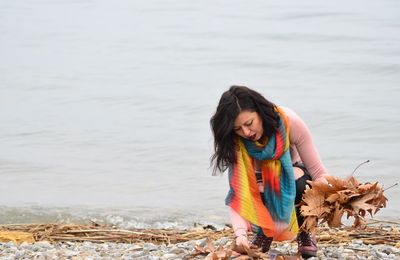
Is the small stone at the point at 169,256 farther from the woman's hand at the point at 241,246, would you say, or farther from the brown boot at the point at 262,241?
the woman's hand at the point at 241,246

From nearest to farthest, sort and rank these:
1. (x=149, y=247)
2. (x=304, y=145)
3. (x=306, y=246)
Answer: (x=304, y=145), (x=306, y=246), (x=149, y=247)

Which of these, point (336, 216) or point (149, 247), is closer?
point (336, 216)

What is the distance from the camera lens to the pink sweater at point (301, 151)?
503 cm

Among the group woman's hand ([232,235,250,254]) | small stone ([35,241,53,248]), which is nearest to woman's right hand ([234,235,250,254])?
woman's hand ([232,235,250,254])

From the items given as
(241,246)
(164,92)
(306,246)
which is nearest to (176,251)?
(306,246)

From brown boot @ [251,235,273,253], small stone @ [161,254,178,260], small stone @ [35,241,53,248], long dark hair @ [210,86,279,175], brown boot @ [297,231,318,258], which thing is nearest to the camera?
long dark hair @ [210,86,279,175]

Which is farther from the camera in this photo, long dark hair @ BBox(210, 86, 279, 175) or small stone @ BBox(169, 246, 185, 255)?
small stone @ BBox(169, 246, 185, 255)

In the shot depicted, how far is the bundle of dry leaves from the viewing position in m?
4.86

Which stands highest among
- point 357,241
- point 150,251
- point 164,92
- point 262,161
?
point 164,92

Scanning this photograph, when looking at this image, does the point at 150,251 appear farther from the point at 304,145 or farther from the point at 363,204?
the point at 363,204

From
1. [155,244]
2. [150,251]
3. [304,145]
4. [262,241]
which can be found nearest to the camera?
[304,145]

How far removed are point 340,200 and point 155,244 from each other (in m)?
2.27

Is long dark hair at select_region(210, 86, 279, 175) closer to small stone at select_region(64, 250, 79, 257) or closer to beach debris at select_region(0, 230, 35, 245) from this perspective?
small stone at select_region(64, 250, 79, 257)

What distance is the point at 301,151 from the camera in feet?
16.8
